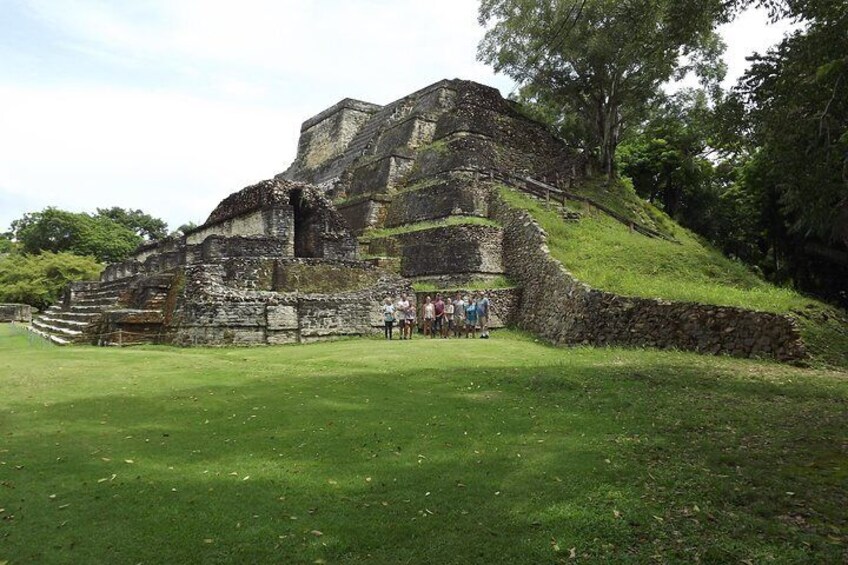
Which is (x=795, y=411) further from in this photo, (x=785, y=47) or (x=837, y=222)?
(x=837, y=222)

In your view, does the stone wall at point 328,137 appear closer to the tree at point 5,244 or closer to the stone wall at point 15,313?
the stone wall at point 15,313

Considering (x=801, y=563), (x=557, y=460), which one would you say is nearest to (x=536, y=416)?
(x=557, y=460)

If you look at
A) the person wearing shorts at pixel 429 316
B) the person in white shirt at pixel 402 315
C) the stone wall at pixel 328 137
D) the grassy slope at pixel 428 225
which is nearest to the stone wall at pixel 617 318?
the grassy slope at pixel 428 225

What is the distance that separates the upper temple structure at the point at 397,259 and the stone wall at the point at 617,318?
1.3 inches

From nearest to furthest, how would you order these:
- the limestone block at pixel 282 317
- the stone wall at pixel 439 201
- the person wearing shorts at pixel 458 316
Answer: the limestone block at pixel 282 317 → the person wearing shorts at pixel 458 316 → the stone wall at pixel 439 201

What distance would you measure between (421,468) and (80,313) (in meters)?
16.2

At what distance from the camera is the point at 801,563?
322cm

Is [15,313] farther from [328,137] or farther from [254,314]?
[254,314]

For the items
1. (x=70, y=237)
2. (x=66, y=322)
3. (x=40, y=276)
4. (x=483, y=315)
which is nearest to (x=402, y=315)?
(x=483, y=315)

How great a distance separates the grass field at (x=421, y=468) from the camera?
11.4 ft

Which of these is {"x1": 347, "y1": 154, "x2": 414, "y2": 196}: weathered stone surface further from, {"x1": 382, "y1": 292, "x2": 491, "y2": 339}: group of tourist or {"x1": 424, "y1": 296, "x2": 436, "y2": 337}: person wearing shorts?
{"x1": 424, "y1": 296, "x2": 436, "y2": 337}: person wearing shorts

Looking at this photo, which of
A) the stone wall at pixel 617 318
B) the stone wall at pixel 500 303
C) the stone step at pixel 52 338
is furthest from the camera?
the stone wall at pixel 500 303

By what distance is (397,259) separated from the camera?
66.7 ft

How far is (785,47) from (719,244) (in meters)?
22.5
